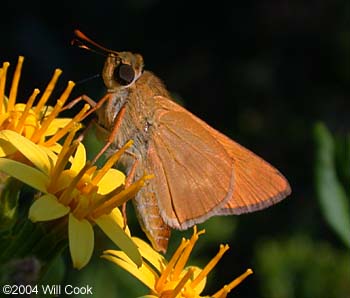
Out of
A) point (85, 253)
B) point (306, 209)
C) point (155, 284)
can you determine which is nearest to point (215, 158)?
point (155, 284)

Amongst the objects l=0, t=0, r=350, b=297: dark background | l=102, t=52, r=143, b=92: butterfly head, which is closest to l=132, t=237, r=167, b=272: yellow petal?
l=102, t=52, r=143, b=92: butterfly head

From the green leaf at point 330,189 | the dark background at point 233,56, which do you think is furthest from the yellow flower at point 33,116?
the dark background at point 233,56

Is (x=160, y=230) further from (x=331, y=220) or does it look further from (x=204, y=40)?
(x=204, y=40)

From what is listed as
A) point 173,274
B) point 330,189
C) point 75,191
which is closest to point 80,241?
point 75,191

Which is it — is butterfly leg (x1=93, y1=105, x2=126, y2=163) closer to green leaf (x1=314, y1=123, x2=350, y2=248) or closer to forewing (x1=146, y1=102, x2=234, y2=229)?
forewing (x1=146, y1=102, x2=234, y2=229)

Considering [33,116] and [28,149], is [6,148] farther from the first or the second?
[33,116]

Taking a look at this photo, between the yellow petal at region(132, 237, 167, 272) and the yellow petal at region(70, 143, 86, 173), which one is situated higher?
the yellow petal at region(70, 143, 86, 173)

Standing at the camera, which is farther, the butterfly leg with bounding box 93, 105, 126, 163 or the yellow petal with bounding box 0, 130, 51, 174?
the butterfly leg with bounding box 93, 105, 126, 163
